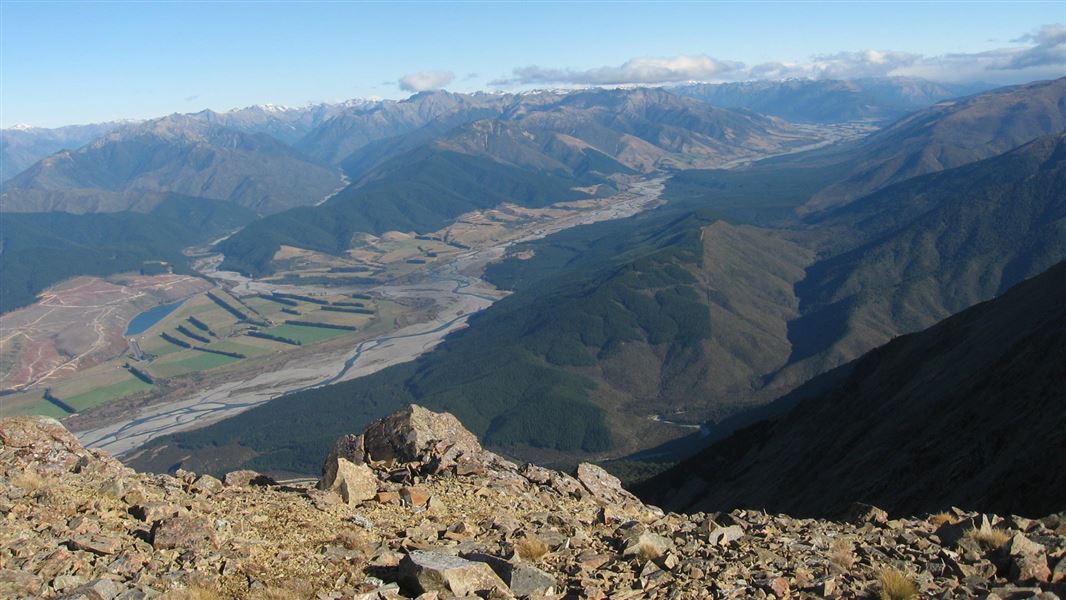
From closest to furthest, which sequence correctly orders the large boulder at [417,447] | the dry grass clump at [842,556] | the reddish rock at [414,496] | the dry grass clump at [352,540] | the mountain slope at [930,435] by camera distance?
1. the dry grass clump at [842,556]
2. the dry grass clump at [352,540]
3. the reddish rock at [414,496]
4. the large boulder at [417,447]
5. the mountain slope at [930,435]

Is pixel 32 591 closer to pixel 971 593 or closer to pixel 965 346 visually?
pixel 971 593

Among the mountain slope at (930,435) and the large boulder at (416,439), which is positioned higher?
the large boulder at (416,439)

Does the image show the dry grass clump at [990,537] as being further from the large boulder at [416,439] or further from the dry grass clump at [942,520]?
the large boulder at [416,439]

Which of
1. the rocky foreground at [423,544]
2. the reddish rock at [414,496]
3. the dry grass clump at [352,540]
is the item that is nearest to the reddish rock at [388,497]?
the rocky foreground at [423,544]

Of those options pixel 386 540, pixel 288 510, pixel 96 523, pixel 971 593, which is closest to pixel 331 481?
pixel 288 510

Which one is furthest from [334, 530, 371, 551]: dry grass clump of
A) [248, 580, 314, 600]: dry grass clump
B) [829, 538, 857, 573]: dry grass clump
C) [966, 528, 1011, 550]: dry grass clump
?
[966, 528, 1011, 550]: dry grass clump

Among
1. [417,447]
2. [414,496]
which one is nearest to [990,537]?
[414,496]

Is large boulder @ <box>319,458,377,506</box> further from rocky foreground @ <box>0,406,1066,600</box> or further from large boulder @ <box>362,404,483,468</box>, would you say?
large boulder @ <box>362,404,483,468</box>
